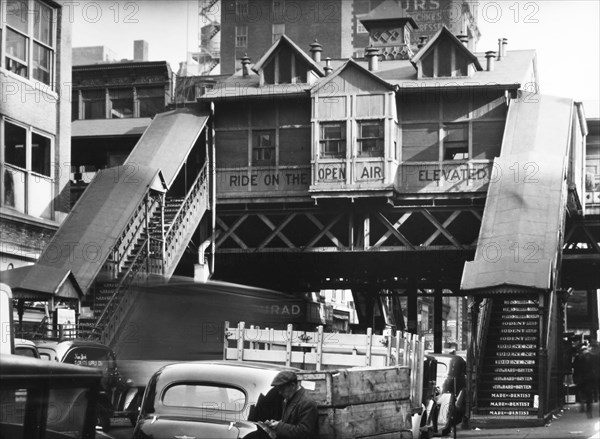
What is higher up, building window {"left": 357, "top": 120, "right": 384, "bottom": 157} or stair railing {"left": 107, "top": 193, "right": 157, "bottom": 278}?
building window {"left": 357, "top": 120, "right": 384, "bottom": 157}

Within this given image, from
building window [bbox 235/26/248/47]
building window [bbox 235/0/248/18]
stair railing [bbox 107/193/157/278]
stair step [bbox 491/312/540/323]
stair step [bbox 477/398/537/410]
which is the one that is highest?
building window [bbox 235/0/248/18]

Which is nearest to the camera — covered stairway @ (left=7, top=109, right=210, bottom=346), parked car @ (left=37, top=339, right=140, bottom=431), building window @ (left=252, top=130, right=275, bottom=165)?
parked car @ (left=37, top=339, right=140, bottom=431)

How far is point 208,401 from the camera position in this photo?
12.2 m

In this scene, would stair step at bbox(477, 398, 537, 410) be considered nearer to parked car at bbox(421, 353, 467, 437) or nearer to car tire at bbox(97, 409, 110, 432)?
parked car at bbox(421, 353, 467, 437)

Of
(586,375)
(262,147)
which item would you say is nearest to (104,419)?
(586,375)

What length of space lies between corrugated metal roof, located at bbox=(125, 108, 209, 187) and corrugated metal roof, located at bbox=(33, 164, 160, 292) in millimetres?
1108

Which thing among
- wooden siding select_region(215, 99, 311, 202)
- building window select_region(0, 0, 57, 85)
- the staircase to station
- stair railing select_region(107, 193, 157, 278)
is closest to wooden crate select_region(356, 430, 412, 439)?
the staircase to station

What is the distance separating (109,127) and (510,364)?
24.4 m

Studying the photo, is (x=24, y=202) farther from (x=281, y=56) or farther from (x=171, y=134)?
(x=281, y=56)

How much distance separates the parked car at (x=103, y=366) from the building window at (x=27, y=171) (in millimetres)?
11390

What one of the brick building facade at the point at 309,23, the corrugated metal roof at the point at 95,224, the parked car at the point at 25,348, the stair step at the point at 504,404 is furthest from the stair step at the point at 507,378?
the brick building facade at the point at 309,23

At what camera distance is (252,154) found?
39.4m

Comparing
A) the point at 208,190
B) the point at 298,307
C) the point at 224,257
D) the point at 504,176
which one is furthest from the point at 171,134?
the point at 504,176

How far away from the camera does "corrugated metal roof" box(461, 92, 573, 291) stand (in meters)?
28.5
